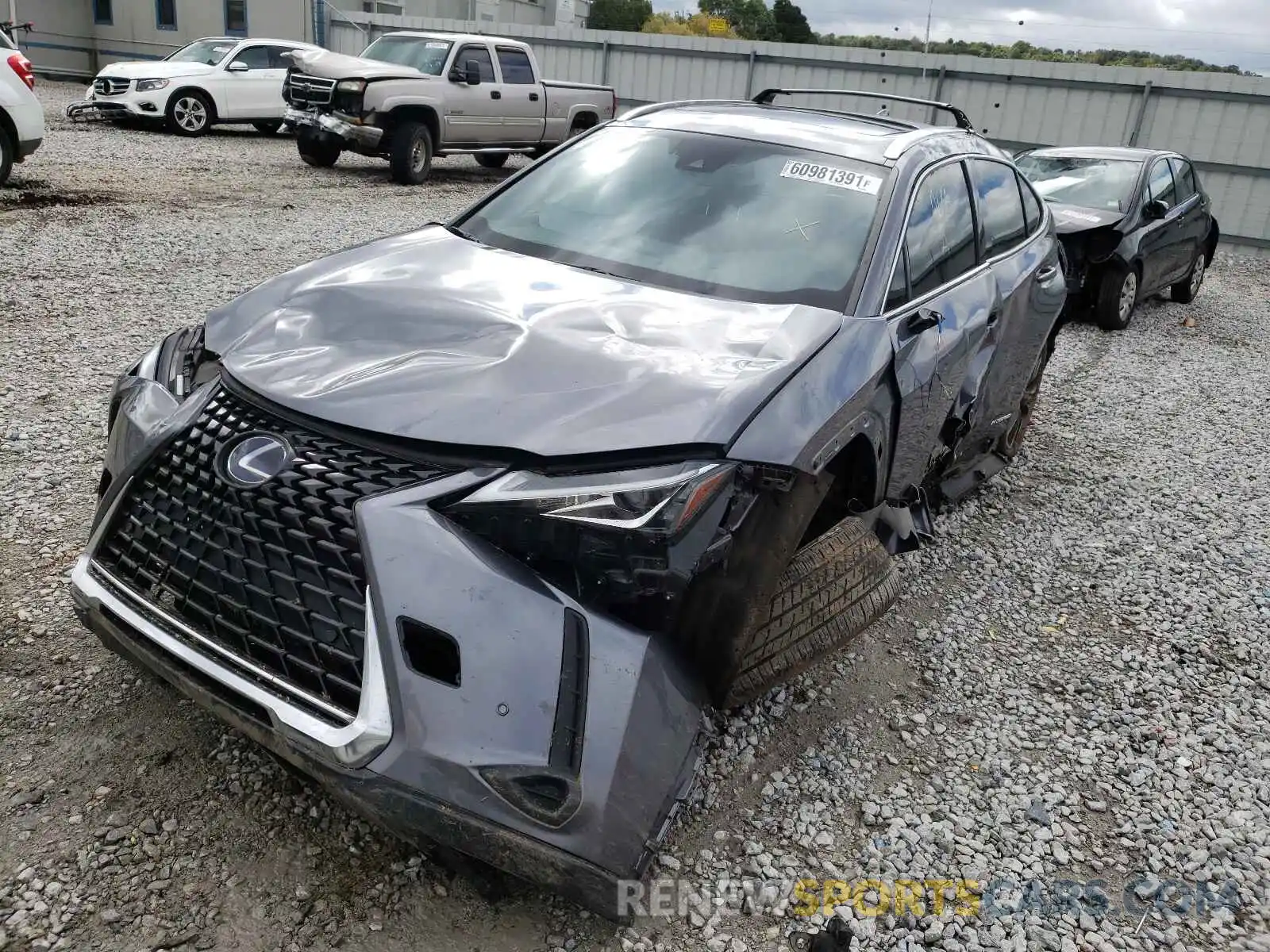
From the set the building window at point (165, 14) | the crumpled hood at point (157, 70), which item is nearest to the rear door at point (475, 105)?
the crumpled hood at point (157, 70)

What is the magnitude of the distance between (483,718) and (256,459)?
31.7 inches

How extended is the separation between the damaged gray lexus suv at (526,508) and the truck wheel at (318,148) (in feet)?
34.4

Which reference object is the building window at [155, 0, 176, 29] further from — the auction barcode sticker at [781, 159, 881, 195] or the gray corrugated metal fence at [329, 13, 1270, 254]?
the auction barcode sticker at [781, 159, 881, 195]

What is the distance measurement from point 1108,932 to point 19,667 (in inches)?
119

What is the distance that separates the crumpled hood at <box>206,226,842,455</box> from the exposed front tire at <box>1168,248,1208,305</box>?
33.2 feet

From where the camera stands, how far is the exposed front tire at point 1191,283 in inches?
430

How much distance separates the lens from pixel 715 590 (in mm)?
2162

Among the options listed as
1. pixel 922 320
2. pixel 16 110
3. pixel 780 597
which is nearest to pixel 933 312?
pixel 922 320

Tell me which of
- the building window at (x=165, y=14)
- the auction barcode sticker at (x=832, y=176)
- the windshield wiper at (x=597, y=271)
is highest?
the building window at (x=165, y=14)

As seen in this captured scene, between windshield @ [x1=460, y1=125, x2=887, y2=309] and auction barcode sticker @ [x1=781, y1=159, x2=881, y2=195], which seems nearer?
windshield @ [x1=460, y1=125, x2=887, y2=309]

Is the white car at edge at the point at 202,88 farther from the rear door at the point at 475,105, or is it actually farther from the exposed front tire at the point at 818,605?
the exposed front tire at the point at 818,605

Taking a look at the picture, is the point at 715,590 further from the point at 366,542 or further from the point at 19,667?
the point at 19,667

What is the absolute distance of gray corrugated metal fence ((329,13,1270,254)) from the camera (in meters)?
15.6

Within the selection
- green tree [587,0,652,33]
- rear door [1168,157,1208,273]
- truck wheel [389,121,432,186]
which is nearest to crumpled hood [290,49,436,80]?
truck wheel [389,121,432,186]
